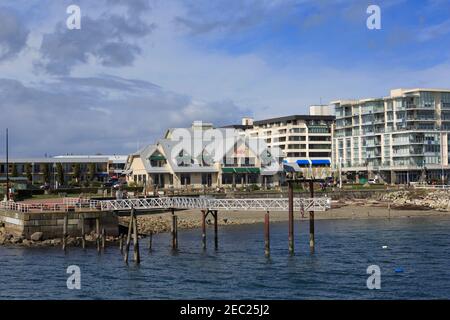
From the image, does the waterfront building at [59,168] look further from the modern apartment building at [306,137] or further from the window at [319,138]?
the window at [319,138]

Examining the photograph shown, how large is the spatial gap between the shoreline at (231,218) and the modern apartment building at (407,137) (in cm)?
3788

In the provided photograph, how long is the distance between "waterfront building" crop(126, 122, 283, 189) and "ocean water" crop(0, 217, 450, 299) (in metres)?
49.8

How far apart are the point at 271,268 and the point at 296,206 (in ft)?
29.0

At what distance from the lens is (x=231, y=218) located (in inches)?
3460

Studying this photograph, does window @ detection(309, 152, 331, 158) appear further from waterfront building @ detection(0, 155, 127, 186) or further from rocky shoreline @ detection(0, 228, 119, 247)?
rocky shoreline @ detection(0, 228, 119, 247)

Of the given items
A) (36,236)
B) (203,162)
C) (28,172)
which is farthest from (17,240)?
(28,172)

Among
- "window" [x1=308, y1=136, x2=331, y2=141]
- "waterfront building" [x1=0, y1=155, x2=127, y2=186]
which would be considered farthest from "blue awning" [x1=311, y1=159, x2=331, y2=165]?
"waterfront building" [x1=0, y1=155, x2=127, y2=186]

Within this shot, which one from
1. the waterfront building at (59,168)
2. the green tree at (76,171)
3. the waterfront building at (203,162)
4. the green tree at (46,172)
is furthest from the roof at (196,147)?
the green tree at (76,171)

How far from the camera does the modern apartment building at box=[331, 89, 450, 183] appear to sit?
14062 cm

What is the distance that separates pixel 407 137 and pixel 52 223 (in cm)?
9847

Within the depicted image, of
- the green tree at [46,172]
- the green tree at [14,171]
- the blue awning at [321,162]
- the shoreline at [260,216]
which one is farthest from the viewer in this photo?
the blue awning at [321,162]

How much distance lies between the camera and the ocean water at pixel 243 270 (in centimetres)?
3819

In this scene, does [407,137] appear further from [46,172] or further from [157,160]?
[46,172]

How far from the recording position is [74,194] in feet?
314
